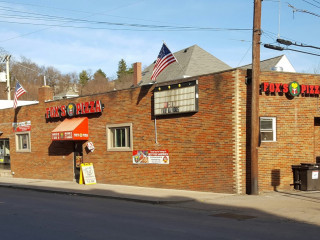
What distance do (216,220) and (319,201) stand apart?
14.6ft

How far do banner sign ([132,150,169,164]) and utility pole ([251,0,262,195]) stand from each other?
4.37 metres

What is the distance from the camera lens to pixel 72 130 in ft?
71.1

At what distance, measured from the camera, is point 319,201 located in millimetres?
13266

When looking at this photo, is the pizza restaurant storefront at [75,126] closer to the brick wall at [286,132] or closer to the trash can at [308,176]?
the brick wall at [286,132]

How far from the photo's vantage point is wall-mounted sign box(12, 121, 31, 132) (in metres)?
26.7

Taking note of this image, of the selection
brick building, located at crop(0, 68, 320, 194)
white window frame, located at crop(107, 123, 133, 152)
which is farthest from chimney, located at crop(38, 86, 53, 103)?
white window frame, located at crop(107, 123, 133, 152)

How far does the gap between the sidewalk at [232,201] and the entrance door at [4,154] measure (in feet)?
39.2

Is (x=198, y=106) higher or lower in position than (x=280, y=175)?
higher

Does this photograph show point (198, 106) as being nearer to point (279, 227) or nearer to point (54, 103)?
point (279, 227)

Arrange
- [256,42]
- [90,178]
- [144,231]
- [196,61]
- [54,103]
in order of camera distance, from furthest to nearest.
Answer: [196,61] < [54,103] < [90,178] < [256,42] < [144,231]

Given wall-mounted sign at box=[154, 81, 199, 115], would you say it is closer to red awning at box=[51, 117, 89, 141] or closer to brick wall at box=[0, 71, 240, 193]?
brick wall at box=[0, 71, 240, 193]

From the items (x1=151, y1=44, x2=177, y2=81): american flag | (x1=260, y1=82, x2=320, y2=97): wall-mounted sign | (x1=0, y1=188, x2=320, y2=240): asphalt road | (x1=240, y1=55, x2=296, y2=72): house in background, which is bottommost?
(x1=0, y1=188, x2=320, y2=240): asphalt road

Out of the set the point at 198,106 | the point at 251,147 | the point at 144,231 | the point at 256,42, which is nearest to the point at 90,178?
the point at 198,106

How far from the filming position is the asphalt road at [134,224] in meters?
8.65
